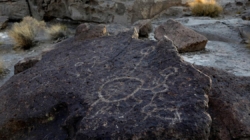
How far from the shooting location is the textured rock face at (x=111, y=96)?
173cm

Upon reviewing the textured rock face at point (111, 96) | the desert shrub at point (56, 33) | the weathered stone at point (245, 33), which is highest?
the textured rock face at point (111, 96)

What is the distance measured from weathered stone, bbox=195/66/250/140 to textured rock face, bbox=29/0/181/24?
4601mm

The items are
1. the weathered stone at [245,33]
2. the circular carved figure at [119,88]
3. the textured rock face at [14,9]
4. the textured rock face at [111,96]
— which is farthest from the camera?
the textured rock face at [14,9]

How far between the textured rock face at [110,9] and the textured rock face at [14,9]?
1.21 meters

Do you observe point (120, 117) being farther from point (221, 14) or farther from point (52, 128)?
point (221, 14)

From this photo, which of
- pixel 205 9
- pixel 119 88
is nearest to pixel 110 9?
pixel 205 9

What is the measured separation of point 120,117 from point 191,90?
506mm

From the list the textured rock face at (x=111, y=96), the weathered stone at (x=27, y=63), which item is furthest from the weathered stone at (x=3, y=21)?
the textured rock face at (x=111, y=96)

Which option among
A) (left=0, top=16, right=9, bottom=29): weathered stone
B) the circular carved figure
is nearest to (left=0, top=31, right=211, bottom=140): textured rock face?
the circular carved figure

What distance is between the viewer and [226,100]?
2.23m

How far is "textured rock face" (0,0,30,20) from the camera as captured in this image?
28.9ft

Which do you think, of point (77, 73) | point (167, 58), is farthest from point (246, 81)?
point (77, 73)

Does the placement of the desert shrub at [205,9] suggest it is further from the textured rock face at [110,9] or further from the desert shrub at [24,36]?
the desert shrub at [24,36]

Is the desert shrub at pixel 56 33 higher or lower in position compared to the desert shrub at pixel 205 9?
lower
